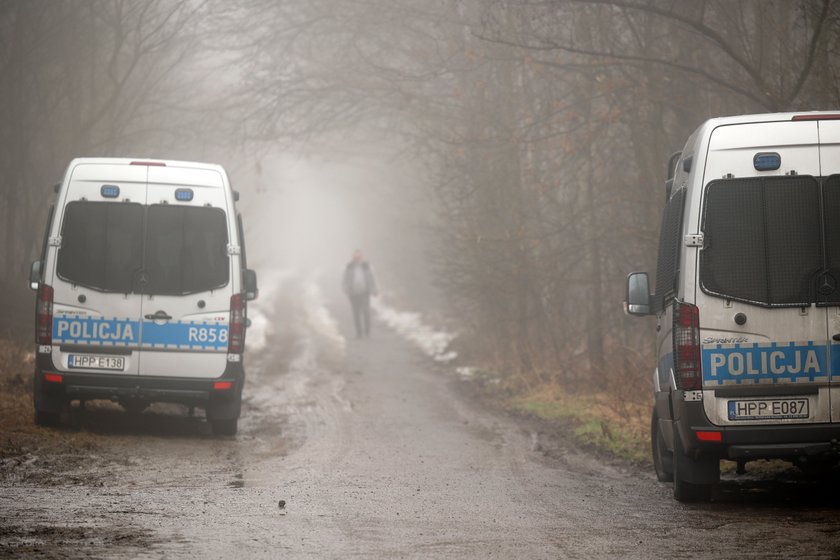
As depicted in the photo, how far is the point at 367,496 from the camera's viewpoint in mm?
8750

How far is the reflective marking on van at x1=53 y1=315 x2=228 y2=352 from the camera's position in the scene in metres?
11.8

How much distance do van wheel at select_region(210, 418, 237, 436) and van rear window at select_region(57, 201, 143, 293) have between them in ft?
5.56

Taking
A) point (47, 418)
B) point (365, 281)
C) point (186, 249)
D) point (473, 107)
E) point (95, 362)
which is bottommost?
point (47, 418)

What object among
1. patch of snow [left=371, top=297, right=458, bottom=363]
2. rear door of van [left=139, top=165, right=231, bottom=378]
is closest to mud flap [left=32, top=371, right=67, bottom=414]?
rear door of van [left=139, top=165, right=231, bottom=378]

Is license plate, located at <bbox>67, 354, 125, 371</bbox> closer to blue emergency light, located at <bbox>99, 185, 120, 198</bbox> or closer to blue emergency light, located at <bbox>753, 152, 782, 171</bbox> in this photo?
blue emergency light, located at <bbox>99, 185, 120, 198</bbox>

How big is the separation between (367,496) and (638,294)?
105 inches

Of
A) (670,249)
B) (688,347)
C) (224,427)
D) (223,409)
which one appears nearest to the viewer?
(688,347)

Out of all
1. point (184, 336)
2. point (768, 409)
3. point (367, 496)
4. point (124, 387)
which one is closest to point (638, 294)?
point (768, 409)

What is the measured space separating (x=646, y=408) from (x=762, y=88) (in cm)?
372

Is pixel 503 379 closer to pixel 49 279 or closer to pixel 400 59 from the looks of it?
pixel 400 59

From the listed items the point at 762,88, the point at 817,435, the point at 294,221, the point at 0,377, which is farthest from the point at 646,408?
the point at 294,221

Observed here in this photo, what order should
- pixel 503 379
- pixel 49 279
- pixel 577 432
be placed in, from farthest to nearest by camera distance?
1. pixel 503 379
2. pixel 577 432
3. pixel 49 279

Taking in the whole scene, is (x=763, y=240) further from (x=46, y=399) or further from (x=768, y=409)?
(x=46, y=399)

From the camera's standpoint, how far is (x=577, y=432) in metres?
13.0
